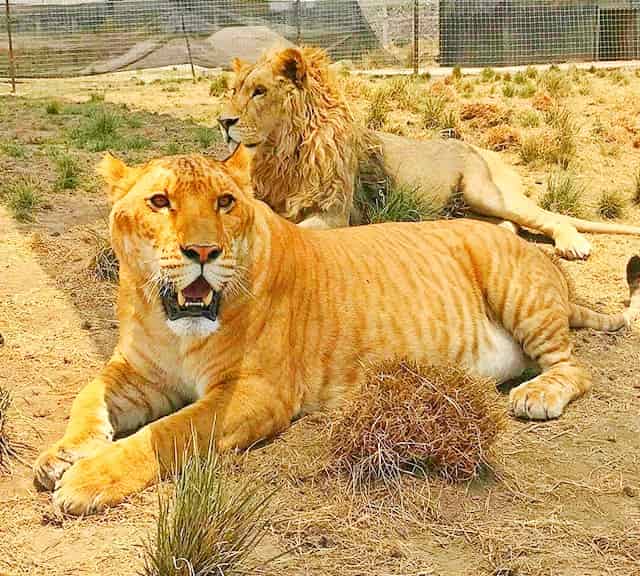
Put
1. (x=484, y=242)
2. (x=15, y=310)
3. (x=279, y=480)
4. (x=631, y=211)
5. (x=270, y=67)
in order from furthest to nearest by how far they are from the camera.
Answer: (x=631, y=211)
(x=270, y=67)
(x=15, y=310)
(x=484, y=242)
(x=279, y=480)

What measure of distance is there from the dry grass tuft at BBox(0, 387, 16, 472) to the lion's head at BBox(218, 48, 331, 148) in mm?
3056

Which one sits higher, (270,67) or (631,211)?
(270,67)

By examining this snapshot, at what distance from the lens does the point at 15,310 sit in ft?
19.5

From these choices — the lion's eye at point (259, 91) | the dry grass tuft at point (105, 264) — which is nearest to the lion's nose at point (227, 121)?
the lion's eye at point (259, 91)

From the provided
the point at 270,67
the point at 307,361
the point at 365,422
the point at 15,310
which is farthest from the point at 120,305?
the point at 270,67

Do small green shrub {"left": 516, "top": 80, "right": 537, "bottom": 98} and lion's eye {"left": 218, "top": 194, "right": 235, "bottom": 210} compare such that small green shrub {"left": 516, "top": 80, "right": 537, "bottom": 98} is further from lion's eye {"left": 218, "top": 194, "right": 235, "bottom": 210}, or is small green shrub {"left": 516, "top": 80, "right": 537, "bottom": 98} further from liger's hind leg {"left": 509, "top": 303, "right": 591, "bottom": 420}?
lion's eye {"left": 218, "top": 194, "right": 235, "bottom": 210}

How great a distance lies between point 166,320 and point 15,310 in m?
2.26

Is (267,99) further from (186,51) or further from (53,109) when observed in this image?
(186,51)

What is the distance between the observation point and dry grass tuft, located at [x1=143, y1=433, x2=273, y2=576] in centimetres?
289

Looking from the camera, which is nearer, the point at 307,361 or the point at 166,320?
the point at 166,320

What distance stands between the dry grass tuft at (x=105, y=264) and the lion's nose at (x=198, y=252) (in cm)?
291

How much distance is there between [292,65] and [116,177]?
3066 millimetres

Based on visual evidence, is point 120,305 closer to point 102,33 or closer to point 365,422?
point 365,422

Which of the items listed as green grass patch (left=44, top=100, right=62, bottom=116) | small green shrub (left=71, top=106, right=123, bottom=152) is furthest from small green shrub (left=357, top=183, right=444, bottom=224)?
green grass patch (left=44, top=100, right=62, bottom=116)
